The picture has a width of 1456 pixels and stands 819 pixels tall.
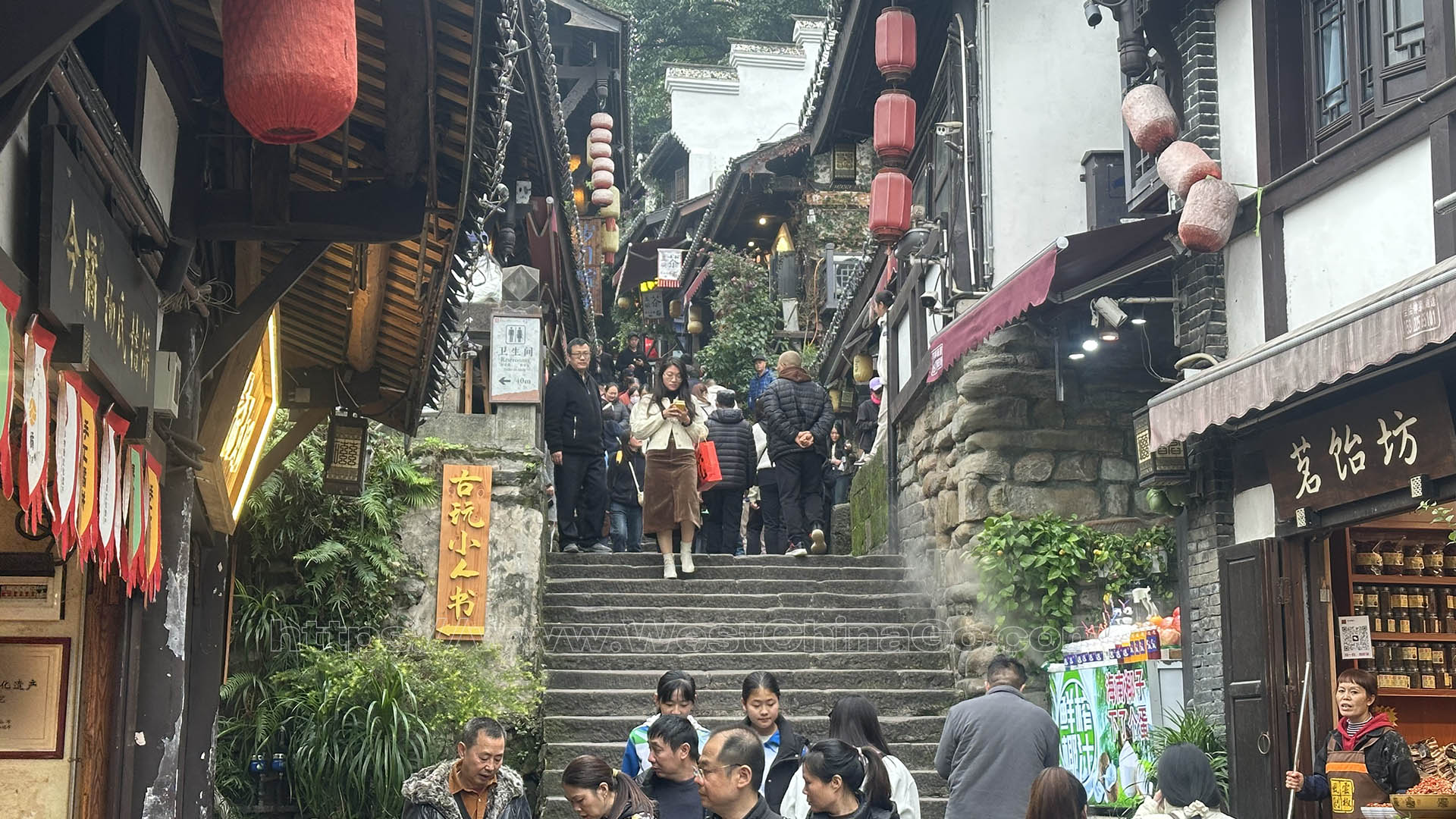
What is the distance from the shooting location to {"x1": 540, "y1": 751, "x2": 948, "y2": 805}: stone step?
11.7 m

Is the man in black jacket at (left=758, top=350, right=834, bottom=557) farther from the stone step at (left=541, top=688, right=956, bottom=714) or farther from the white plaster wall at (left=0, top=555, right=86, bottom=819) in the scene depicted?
the white plaster wall at (left=0, top=555, right=86, bottom=819)

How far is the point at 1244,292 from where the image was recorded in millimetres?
10383

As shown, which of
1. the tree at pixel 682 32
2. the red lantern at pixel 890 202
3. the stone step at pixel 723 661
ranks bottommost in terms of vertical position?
the stone step at pixel 723 661

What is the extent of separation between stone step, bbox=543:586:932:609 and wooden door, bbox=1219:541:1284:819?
4.46 m

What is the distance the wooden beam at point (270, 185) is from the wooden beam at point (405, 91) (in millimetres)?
396

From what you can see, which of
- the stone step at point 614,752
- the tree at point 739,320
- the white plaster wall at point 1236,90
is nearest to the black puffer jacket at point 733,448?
the stone step at point 614,752

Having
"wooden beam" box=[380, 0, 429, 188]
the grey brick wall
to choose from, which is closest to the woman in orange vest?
the grey brick wall

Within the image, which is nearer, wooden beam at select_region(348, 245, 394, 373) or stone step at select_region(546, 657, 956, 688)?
wooden beam at select_region(348, 245, 394, 373)

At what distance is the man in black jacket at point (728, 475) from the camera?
1678 cm

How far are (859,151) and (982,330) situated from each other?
18193mm

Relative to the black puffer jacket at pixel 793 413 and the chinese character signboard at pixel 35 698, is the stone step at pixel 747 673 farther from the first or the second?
the chinese character signboard at pixel 35 698

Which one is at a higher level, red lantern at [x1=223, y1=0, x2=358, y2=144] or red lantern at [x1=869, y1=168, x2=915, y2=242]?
red lantern at [x1=869, y1=168, x2=915, y2=242]

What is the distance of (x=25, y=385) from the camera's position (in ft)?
13.9

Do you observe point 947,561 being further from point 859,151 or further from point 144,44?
point 859,151
